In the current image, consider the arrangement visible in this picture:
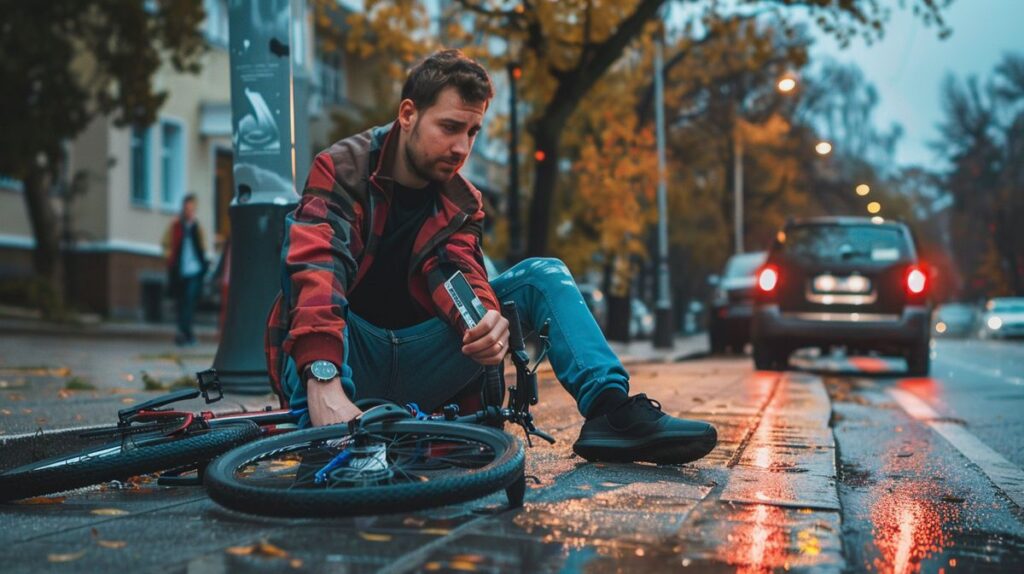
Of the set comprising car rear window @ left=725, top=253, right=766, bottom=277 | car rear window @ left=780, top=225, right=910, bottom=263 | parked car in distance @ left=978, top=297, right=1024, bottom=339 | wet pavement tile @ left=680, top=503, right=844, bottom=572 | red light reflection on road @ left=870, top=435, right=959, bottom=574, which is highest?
car rear window @ left=780, top=225, right=910, bottom=263

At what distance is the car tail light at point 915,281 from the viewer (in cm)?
1438

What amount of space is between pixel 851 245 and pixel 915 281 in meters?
0.78

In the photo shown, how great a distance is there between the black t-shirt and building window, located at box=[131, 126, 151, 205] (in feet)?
78.0

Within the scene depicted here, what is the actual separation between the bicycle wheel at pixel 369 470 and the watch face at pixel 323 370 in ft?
0.55

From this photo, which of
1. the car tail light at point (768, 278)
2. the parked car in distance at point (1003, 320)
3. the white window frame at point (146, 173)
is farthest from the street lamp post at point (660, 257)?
the parked car in distance at point (1003, 320)

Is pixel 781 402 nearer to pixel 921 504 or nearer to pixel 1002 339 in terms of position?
pixel 921 504

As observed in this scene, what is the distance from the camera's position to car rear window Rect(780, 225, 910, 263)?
14.6 metres

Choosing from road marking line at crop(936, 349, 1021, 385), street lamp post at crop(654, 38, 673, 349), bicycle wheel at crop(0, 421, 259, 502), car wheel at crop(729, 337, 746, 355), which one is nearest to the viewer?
bicycle wheel at crop(0, 421, 259, 502)

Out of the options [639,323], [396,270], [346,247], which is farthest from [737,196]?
[346,247]

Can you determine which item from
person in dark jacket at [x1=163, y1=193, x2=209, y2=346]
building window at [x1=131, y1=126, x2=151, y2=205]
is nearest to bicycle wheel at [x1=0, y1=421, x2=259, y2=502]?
person in dark jacket at [x1=163, y1=193, x2=209, y2=346]

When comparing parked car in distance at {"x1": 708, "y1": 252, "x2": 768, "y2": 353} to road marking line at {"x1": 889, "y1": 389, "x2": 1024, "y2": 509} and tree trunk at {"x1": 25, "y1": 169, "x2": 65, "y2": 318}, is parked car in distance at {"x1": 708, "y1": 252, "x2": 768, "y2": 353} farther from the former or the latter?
road marking line at {"x1": 889, "y1": 389, "x2": 1024, "y2": 509}

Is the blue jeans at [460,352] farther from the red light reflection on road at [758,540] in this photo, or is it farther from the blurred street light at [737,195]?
the blurred street light at [737,195]

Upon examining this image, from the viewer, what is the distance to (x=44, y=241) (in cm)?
2166

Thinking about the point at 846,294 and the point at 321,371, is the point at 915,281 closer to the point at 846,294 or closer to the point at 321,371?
the point at 846,294
